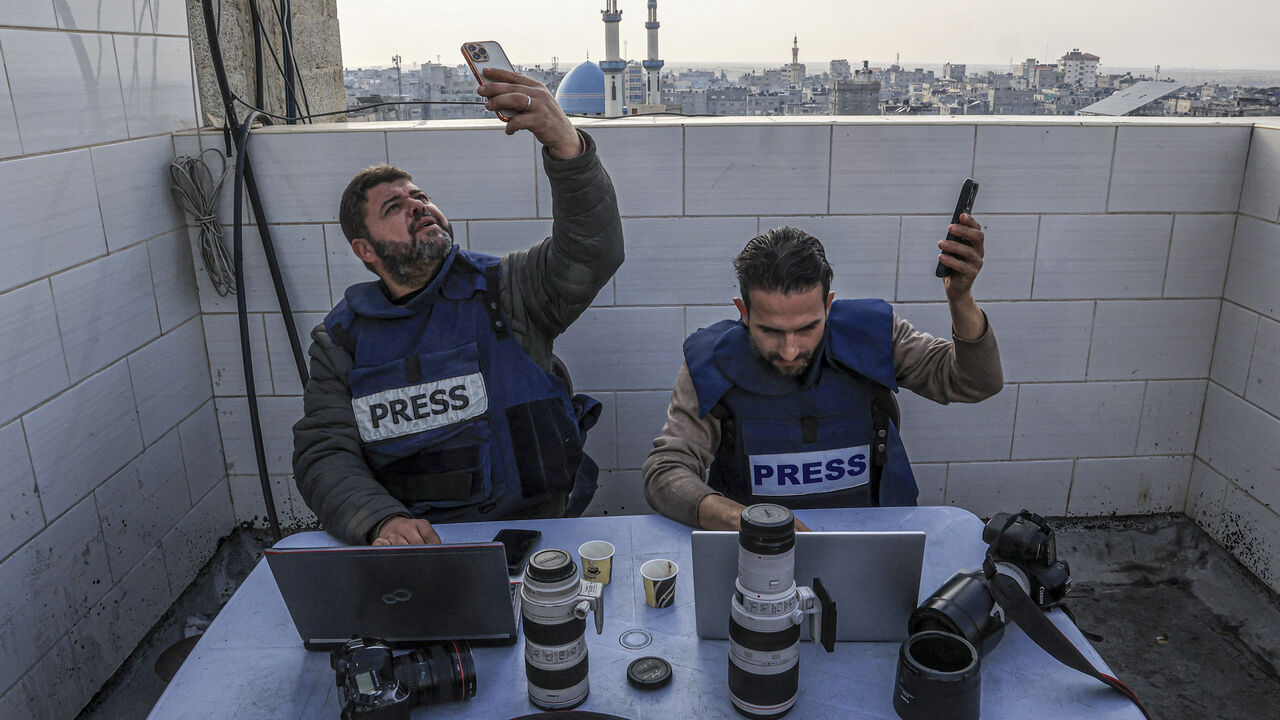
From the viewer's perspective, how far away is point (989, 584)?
1273 millimetres

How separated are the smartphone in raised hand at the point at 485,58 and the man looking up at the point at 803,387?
0.60 meters

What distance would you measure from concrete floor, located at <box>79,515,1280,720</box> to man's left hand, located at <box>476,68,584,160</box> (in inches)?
71.2

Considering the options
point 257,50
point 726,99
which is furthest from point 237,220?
point 726,99

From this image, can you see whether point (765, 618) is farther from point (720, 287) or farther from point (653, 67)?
point (653, 67)

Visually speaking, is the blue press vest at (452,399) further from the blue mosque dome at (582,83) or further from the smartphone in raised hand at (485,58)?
the blue mosque dome at (582,83)

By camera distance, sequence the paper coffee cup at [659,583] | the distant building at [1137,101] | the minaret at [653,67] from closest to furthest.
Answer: the paper coffee cup at [659,583]
the distant building at [1137,101]
the minaret at [653,67]

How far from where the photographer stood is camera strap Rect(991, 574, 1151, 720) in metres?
1.19

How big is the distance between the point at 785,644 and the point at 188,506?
2.21m

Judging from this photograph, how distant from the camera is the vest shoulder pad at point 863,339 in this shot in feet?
6.07

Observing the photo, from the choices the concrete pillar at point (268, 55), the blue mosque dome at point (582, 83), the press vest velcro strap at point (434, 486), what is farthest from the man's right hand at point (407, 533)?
the blue mosque dome at point (582, 83)

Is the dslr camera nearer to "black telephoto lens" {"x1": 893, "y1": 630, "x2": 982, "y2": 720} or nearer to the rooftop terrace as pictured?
"black telephoto lens" {"x1": 893, "y1": 630, "x2": 982, "y2": 720}

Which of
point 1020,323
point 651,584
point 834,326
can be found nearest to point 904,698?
point 651,584

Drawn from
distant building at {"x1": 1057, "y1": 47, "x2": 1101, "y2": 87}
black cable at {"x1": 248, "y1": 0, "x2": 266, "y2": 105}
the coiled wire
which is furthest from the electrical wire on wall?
distant building at {"x1": 1057, "y1": 47, "x2": 1101, "y2": 87}

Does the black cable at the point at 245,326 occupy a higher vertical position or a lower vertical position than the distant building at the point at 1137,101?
lower
